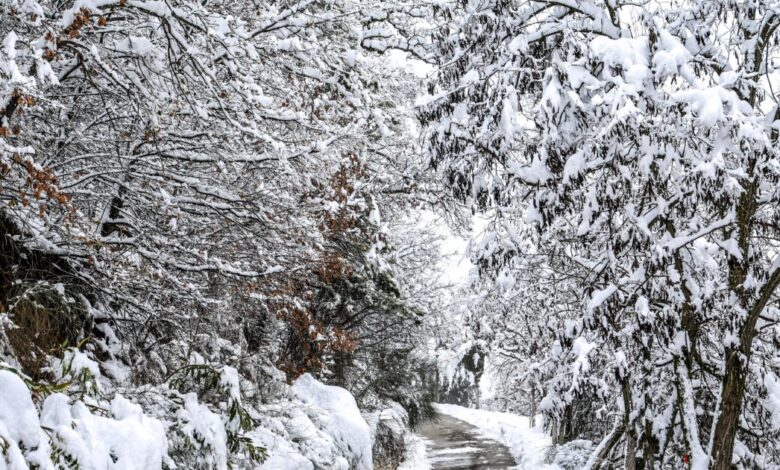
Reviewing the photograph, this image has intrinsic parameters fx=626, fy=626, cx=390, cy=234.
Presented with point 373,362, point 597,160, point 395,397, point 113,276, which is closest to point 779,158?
point 597,160

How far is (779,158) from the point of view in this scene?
5.10 meters

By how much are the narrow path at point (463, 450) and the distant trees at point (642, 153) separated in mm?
12737

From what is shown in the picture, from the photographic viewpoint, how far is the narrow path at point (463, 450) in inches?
757

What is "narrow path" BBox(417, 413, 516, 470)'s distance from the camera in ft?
63.1

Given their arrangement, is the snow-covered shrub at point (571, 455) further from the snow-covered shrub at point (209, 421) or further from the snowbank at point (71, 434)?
the snowbank at point (71, 434)

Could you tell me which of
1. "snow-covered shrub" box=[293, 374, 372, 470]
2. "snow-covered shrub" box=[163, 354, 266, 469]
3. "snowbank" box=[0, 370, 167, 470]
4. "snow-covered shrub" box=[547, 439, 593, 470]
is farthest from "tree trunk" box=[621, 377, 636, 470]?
"snowbank" box=[0, 370, 167, 470]

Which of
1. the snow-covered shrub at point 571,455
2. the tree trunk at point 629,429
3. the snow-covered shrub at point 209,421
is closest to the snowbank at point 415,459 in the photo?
the snow-covered shrub at point 571,455

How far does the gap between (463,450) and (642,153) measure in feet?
67.4

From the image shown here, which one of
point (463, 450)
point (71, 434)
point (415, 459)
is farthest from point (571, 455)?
point (71, 434)

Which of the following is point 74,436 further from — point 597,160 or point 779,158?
point 779,158

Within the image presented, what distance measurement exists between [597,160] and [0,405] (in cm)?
443

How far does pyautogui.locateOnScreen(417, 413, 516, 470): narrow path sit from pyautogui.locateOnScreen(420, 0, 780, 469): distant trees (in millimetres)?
12737

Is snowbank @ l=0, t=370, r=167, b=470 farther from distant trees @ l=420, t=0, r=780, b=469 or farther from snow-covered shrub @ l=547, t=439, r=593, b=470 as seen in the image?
snow-covered shrub @ l=547, t=439, r=593, b=470

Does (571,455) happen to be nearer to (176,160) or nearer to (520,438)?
(520,438)
